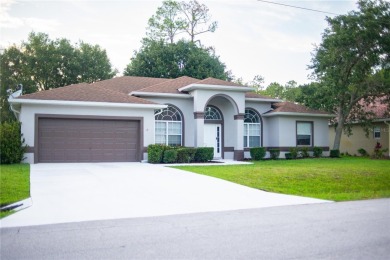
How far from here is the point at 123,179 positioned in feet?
41.6

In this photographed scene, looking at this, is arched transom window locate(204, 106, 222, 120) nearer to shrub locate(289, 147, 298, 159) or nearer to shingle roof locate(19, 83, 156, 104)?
shingle roof locate(19, 83, 156, 104)

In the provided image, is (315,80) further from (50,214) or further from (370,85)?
(50,214)

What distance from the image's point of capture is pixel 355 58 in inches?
1016

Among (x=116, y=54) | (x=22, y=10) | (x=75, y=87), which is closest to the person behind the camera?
(x=22, y=10)

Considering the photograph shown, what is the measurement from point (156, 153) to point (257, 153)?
23.5ft

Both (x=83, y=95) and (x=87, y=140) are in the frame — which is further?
→ (x=83, y=95)

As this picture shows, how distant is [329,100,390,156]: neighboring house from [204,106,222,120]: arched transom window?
1238cm

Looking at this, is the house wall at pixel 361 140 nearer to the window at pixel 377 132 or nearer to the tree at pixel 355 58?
the window at pixel 377 132

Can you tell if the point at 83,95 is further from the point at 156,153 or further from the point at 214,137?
the point at 214,137

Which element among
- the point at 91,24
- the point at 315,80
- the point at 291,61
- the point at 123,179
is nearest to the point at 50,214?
the point at 123,179

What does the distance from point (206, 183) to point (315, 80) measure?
66.8 feet

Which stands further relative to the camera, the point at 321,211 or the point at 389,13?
the point at 389,13

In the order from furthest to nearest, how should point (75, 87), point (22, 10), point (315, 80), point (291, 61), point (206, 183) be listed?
point (315, 80)
point (291, 61)
point (75, 87)
point (22, 10)
point (206, 183)

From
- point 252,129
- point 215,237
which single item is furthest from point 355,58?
point 215,237
